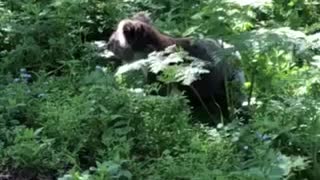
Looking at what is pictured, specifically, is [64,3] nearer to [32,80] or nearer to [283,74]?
[32,80]

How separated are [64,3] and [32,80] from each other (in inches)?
38.2

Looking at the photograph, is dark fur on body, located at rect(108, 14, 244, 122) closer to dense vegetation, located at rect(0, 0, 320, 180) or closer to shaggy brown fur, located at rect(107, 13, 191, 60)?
shaggy brown fur, located at rect(107, 13, 191, 60)

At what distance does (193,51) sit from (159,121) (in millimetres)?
1182

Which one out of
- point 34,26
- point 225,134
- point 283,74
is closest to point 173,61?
point 225,134

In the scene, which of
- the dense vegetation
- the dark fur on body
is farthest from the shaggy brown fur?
the dense vegetation

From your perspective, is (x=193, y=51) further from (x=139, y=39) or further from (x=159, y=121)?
(x=159, y=121)

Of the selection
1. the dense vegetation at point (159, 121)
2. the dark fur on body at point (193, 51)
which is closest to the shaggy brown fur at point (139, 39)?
the dark fur on body at point (193, 51)

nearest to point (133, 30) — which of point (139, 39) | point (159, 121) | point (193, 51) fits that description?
point (139, 39)

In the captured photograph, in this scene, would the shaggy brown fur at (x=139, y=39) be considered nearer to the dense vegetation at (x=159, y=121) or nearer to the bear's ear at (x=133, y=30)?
the bear's ear at (x=133, y=30)

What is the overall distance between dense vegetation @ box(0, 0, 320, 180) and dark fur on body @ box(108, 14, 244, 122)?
0.26 metres

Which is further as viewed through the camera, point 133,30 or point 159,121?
point 133,30

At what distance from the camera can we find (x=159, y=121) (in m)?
4.75

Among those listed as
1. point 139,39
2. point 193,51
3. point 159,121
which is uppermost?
point 139,39

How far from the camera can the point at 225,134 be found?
4.68 metres
